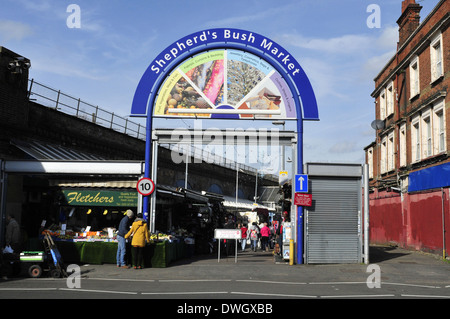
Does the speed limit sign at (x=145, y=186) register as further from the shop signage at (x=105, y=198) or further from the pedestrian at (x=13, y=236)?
the pedestrian at (x=13, y=236)

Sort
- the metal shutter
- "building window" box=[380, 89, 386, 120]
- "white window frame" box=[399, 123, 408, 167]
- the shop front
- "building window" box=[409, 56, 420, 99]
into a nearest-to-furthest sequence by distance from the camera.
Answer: the shop front → the metal shutter → "building window" box=[409, 56, 420, 99] → "white window frame" box=[399, 123, 408, 167] → "building window" box=[380, 89, 386, 120]

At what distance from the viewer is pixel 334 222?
18.2m

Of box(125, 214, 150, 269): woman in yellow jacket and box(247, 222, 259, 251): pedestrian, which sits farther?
box(247, 222, 259, 251): pedestrian

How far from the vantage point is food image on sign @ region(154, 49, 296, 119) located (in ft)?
61.7

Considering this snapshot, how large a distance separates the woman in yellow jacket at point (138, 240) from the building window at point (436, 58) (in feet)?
48.5

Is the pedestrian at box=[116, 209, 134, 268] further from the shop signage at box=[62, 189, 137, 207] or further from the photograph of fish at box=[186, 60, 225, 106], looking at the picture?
the photograph of fish at box=[186, 60, 225, 106]

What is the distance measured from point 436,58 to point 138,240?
16.0 m

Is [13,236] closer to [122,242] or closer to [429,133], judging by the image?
[122,242]

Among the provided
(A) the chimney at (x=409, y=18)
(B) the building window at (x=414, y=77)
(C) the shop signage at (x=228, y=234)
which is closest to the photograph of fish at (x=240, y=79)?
(C) the shop signage at (x=228, y=234)

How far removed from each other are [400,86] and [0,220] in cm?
2174

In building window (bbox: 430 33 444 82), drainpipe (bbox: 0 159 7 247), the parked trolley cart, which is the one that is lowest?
the parked trolley cart

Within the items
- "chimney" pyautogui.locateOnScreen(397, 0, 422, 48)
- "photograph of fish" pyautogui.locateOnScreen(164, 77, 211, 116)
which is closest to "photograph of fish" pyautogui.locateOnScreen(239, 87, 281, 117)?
"photograph of fish" pyautogui.locateOnScreen(164, 77, 211, 116)

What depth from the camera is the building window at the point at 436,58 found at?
880 inches
